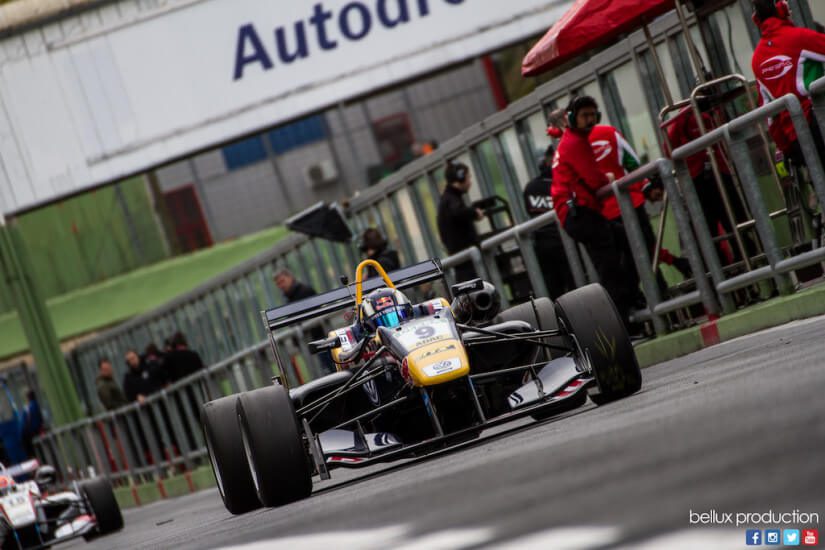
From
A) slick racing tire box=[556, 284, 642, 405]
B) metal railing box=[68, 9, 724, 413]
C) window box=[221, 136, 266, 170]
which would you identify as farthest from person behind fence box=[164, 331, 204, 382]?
window box=[221, 136, 266, 170]

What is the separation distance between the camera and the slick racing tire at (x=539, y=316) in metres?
11.2

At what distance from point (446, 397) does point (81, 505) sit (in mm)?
8545

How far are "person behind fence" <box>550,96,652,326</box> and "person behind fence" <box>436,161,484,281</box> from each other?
285 centimetres

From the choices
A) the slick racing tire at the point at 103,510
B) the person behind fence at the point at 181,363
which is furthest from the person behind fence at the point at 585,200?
the person behind fence at the point at 181,363

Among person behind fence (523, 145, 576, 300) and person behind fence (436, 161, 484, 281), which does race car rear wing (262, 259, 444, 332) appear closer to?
person behind fence (523, 145, 576, 300)

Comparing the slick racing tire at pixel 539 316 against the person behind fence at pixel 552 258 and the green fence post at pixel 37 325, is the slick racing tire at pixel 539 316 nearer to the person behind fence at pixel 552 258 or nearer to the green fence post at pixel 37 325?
the person behind fence at pixel 552 258

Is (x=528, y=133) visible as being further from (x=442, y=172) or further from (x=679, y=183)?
(x=679, y=183)

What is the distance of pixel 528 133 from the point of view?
1812 centimetres

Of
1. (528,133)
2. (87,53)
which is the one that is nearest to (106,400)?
(87,53)

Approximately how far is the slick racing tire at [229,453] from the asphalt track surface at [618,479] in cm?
17

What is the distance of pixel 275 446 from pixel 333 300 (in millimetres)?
1743

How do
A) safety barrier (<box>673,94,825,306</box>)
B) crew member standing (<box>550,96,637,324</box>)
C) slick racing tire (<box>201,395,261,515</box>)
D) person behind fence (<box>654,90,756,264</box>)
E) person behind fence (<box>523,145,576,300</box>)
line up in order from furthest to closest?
person behind fence (<box>523,145,576,300</box>) < crew member standing (<box>550,96,637,324</box>) < person behind fence (<box>654,90,756,264</box>) < safety barrier (<box>673,94,825,306</box>) < slick racing tire (<box>201,395,261,515</box>)

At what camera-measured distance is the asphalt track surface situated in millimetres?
4383
